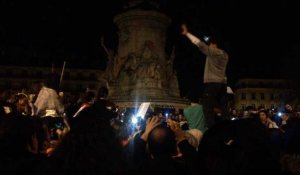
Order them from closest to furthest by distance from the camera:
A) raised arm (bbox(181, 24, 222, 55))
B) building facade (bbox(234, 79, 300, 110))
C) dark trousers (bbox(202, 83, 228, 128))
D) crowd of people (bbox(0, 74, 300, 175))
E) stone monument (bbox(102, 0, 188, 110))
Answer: crowd of people (bbox(0, 74, 300, 175)) → dark trousers (bbox(202, 83, 228, 128)) → raised arm (bbox(181, 24, 222, 55)) → stone monument (bbox(102, 0, 188, 110)) → building facade (bbox(234, 79, 300, 110))

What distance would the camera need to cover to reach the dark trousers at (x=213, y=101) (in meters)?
9.13

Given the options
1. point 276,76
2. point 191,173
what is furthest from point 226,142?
point 276,76

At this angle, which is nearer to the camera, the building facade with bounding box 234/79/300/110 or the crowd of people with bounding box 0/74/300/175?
the crowd of people with bounding box 0/74/300/175

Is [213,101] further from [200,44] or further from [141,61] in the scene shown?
[141,61]

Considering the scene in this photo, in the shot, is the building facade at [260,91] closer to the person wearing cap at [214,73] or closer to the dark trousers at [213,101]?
the dark trousers at [213,101]

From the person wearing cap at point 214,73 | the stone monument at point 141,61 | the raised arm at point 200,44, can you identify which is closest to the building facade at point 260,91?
the stone monument at point 141,61

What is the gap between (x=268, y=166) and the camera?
2396 mm

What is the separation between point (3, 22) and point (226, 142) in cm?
3233

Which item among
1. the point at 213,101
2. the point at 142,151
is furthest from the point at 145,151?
the point at 213,101

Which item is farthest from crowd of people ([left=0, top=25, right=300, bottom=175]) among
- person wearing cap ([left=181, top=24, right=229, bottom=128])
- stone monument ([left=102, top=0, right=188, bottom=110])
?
stone monument ([left=102, top=0, right=188, bottom=110])

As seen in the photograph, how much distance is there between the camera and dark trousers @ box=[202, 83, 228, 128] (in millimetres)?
9133

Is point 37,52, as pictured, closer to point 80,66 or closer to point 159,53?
point 159,53

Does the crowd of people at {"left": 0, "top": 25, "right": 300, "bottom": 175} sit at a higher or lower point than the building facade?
lower

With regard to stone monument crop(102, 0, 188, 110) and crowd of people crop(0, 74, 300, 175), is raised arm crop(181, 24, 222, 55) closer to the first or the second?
crowd of people crop(0, 74, 300, 175)
